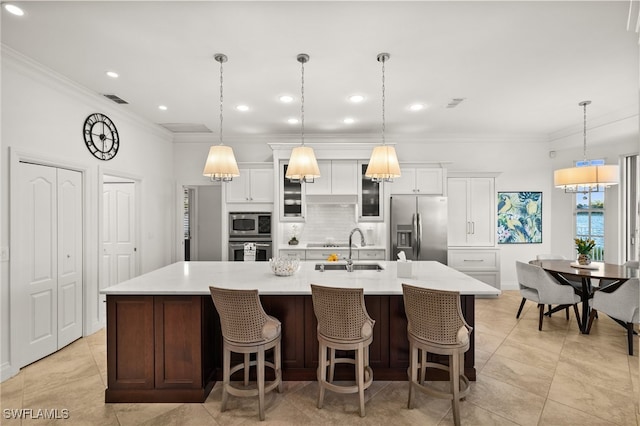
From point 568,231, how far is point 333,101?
4793 millimetres

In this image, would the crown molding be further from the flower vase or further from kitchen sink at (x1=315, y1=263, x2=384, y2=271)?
the flower vase

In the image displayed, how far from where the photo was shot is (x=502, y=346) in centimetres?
347

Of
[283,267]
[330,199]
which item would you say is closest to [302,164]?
[283,267]

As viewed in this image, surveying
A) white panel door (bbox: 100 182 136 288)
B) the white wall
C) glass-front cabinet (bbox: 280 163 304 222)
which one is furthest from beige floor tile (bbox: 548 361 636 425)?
white panel door (bbox: 100 182 136 288)

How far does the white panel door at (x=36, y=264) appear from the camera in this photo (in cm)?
299

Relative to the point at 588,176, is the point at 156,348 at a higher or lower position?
lower

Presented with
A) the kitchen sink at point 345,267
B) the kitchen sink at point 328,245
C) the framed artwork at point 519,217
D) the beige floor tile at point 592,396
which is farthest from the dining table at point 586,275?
the kitchen sink at point 328,245

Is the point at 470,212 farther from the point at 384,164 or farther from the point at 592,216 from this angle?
the point at 384,164

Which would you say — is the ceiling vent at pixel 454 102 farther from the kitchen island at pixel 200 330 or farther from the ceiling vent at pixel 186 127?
the ceiling vent at pixel 186 127

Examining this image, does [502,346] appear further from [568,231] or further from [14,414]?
[14,414]

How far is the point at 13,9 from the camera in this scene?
2.26 meters

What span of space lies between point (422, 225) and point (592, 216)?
111 inches

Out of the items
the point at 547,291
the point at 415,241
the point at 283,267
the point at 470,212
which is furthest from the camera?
the point at 470,212

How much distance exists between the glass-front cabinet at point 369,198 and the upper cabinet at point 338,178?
3.9 inches
